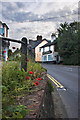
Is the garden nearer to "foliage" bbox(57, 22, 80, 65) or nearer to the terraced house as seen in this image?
the terraced house

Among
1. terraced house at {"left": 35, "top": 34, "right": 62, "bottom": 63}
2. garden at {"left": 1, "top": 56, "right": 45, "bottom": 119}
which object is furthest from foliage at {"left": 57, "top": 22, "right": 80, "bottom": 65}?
garden at {"left": 1, "top": 56, "right": 45, "bottom": 119}

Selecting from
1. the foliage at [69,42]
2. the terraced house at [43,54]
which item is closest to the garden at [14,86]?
the terraced house at [43,54]

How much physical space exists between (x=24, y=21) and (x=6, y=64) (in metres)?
1.08

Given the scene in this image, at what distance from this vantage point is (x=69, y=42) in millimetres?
27500

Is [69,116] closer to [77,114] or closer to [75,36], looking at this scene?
[77,114]

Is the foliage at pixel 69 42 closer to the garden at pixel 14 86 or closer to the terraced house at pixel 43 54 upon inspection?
the terraced house at pixel 43 54

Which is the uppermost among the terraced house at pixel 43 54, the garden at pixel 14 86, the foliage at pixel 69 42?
the foliage at pixel 69 42

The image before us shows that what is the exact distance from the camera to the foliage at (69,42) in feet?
86.9

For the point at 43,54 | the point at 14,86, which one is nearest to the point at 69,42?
the point at 43,54

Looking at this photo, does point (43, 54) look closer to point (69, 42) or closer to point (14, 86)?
point (14, 86)

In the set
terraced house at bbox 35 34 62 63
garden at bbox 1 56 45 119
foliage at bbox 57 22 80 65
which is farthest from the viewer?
foliage at bbox 57 22 80 65

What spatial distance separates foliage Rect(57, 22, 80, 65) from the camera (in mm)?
26500

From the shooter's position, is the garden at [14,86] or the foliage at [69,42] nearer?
the garden at [14,86]

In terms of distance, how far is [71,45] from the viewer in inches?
1082
